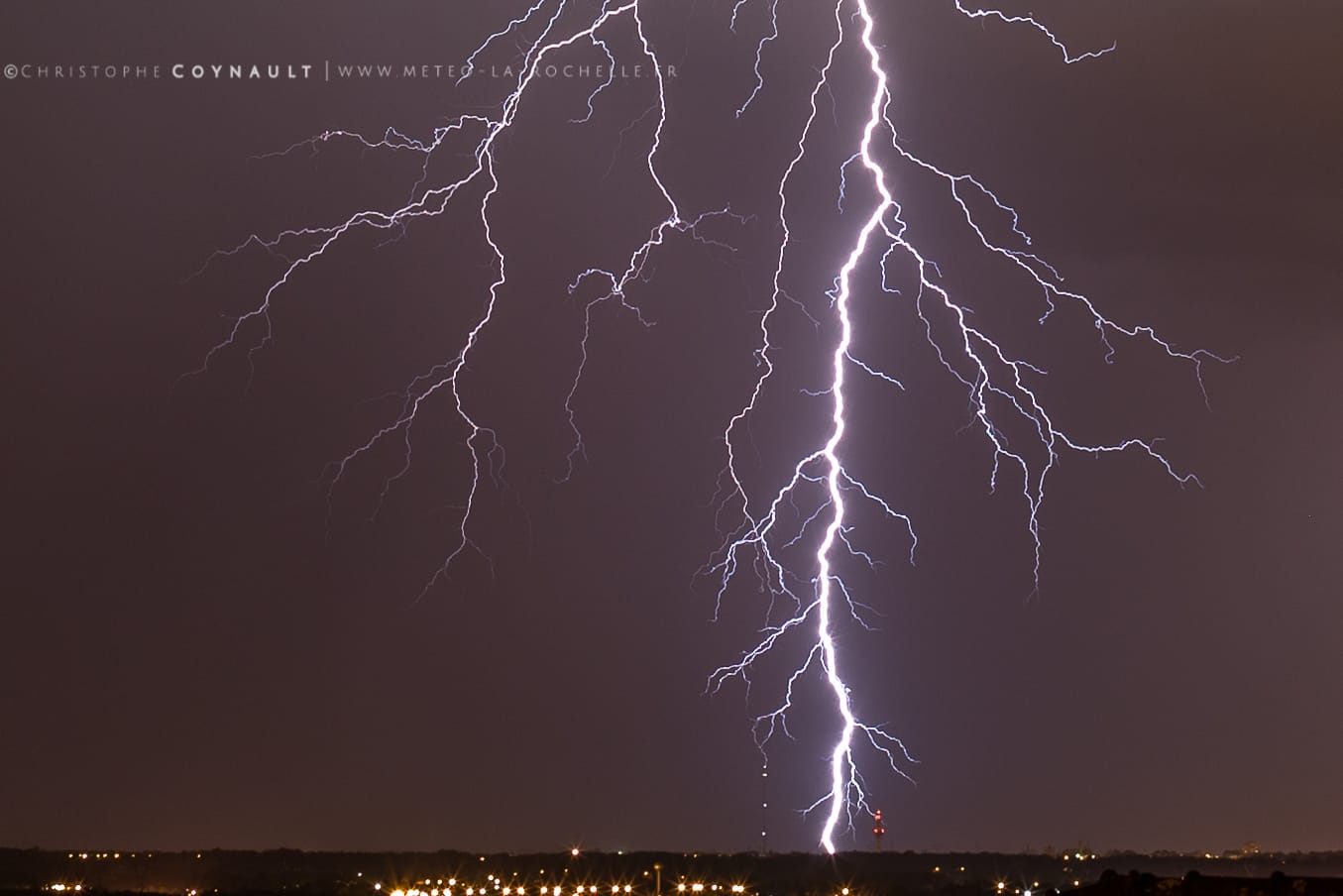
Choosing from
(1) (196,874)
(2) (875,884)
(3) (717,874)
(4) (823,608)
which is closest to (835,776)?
(4) (823,608)

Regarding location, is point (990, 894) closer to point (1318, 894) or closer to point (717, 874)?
point (717, 874)

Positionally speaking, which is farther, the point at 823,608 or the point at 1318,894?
the point at 823,608

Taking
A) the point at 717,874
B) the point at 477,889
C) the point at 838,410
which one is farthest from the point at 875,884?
the point at 838,410

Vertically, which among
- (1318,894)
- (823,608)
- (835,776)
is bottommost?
(1318,894)

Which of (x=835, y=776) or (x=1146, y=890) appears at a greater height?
(x=835, y=776)

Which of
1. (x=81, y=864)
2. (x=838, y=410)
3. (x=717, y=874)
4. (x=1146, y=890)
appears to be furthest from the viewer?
(x=81, y=864)

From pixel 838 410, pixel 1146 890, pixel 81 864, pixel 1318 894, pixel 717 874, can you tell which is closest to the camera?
pixel 1318 894

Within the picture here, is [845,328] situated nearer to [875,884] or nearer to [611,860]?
[875,884]

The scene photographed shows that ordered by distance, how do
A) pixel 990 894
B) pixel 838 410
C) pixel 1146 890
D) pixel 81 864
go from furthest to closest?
1. pixel 81 864
2. pixel 990 894
3. pixel 838 410
4. pixel 1146 890

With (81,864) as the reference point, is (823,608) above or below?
below
